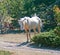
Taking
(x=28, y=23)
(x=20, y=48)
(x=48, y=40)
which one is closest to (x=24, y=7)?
(x=28, y=23)

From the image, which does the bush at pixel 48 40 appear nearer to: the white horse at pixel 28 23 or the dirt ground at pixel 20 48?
the dirt ground at pixel 20 48

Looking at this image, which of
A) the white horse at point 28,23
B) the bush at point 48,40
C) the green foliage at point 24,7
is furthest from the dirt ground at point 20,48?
the green foliage at point 24,7

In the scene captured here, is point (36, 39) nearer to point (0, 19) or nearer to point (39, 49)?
point (39, 49)

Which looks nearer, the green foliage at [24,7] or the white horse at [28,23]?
the white horse at [28,23]

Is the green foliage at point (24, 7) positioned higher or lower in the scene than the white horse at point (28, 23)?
higher

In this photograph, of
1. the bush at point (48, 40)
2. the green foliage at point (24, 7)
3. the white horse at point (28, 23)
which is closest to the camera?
the bush at point (48, 40)

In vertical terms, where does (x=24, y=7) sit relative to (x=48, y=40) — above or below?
above

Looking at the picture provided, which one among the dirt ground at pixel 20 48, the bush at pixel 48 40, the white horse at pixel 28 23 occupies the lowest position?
the dirt ground at pixel 20 48

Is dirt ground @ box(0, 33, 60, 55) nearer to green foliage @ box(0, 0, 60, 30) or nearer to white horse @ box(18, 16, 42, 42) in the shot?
white horse @ box(18, 16, 42, 42)

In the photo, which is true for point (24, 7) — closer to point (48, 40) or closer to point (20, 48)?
point (20, 48)

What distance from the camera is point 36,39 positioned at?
1933cm

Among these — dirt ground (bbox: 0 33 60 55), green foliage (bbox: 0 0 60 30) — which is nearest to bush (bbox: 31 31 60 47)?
dirt ground (bbox: 0 33 60 55)

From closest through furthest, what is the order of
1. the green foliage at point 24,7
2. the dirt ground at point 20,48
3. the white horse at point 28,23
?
the dirt ground at point 20,48
the white horse at point 28,23
the green foliage at point 24,7

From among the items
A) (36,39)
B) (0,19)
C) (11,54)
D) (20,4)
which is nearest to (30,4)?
(20,4)
